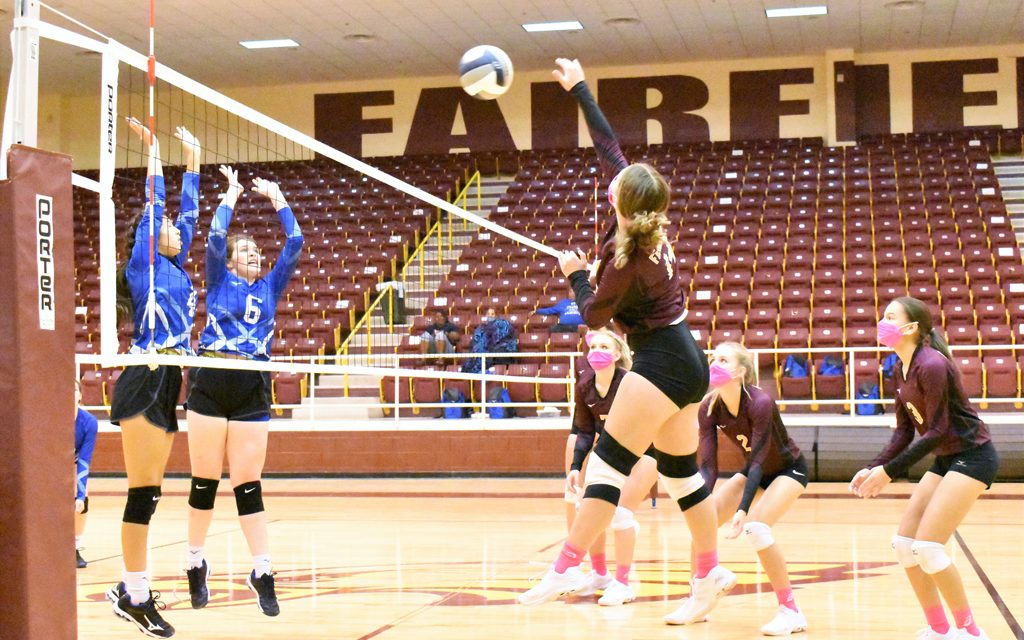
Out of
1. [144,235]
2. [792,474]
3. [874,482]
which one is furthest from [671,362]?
[144,235]

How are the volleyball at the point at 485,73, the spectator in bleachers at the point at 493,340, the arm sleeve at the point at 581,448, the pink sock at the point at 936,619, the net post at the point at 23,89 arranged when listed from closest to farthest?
the net post at the point at 23,89 → the pink sock at the point at 936,619 → the volleyball at the point at 485,73 → the arm sleeve at the point at 581,448 → the spectator in bleachers at the point at 493,340

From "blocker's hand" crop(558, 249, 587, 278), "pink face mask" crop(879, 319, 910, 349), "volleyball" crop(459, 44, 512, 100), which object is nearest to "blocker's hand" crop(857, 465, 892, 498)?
"pink face mask" crop(879, 319, 910, 349)

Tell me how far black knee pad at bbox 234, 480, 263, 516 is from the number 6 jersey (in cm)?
59

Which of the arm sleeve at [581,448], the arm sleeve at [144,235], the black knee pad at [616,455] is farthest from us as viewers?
the arm sleeve at [581,448]

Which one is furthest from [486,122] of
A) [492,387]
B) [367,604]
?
[367,604]

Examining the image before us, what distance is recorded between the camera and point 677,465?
4.41 meters

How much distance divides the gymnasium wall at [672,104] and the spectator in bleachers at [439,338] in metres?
8.28

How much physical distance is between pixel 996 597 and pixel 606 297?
3.30m

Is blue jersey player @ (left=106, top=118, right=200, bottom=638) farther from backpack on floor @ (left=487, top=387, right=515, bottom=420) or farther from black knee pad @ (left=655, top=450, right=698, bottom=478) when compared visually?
backpack on floor @ (left=487, top=387, right=515, bottom=420)

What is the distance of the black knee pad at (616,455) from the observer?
399cm

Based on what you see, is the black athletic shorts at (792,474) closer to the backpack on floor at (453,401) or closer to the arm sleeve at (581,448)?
the arm sleeve at (581,448)

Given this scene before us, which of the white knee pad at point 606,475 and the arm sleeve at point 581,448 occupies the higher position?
the white knee pad at point 606,475

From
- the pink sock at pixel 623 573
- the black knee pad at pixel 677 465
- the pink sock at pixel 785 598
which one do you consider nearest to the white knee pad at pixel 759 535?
the pink sock at pixel 785 598

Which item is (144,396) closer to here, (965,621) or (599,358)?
(599,358)
